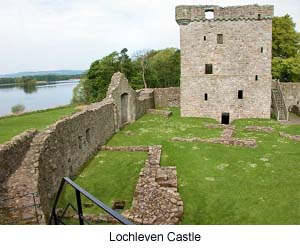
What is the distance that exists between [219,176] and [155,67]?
33.2 meters

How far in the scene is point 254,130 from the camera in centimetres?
1561

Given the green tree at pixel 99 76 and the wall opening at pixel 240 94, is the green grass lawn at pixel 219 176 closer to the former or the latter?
the wall opening at pixel 240 94

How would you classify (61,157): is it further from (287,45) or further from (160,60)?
(160,60)

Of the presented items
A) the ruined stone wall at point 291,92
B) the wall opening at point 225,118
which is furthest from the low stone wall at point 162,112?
the ruined stone wall at point 291,92

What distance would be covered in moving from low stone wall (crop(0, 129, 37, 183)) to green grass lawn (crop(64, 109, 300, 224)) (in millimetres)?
1628

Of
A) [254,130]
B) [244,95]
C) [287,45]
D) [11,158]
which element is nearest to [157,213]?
[11,158]

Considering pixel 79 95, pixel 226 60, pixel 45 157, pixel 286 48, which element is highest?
pixel 286 48

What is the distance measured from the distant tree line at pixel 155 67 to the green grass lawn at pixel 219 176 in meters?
10.9

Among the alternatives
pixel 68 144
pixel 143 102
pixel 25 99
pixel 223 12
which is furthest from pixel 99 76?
pixel 68 144

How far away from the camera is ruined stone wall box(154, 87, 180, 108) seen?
81.3 ft

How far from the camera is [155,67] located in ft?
136

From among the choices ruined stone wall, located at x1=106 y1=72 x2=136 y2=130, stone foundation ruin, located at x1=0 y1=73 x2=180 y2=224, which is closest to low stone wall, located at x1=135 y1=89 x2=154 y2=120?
A: ruined stone wall, located at x1=106 y1=72 x2=136 y2=130

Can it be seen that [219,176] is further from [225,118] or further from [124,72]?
[124,72]

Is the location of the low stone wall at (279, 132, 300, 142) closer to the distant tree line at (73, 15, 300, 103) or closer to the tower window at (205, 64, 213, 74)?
the tower window at (205, 64, 213, 74)
